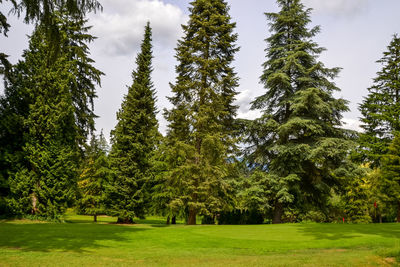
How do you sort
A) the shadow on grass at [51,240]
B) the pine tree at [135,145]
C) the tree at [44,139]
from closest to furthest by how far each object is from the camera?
the shadow on grass at [51,240] < the tree at [44,139] < the pine tree at [135,145]

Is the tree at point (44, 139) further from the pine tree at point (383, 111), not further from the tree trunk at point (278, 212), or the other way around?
the pine tree at point (383, 111)

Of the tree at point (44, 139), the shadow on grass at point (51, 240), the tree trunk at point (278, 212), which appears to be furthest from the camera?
the tree trunk at point (278, 212)

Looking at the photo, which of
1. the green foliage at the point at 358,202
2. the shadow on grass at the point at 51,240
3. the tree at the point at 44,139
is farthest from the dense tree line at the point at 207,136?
the shadow on grass at the point at 51,240

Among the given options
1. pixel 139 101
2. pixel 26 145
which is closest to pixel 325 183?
pixel 139 101

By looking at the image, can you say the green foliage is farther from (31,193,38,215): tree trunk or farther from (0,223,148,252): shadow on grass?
(31,193,38,215): tree trunk

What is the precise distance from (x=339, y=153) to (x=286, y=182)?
408 cm

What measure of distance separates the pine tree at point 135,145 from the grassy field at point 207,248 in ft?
35.6

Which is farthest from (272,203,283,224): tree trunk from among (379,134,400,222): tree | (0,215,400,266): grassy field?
(379,134,400,222): tree

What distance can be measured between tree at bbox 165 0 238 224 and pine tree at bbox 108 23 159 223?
3958 millimetres

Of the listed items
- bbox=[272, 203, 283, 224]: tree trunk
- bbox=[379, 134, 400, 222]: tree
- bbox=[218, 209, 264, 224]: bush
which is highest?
bbox=[379, 134, 400, 222]: tree

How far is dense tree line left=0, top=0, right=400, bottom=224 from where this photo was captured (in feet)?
64.7

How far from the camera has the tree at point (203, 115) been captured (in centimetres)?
1994

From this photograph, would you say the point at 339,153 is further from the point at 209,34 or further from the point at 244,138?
the point at 209,34

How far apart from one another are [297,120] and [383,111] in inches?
427
